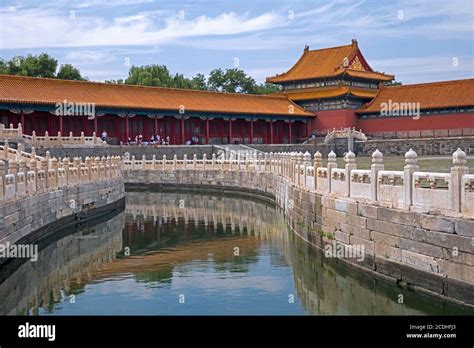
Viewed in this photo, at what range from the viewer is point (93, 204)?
1125 inches

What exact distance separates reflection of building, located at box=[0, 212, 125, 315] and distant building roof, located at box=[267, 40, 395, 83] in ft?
140

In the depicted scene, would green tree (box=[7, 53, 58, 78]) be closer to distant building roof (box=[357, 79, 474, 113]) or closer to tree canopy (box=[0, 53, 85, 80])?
tree canopy (box=[0, 53, 85, 80])

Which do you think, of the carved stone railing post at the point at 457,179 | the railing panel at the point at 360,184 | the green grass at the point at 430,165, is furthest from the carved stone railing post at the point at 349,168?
the green grass at the point at 430,165

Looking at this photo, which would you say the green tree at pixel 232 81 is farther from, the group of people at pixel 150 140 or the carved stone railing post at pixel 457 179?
the carved stone railing post at pixel 457 179

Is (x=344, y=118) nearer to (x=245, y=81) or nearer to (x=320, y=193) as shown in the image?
(x=245, y=81)

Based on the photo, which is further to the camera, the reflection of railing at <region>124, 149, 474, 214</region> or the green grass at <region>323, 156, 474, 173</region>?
the green grass at <region>323, 156, 474, 173</region>

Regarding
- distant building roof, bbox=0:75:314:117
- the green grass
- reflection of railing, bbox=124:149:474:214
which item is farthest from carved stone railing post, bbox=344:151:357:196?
distant building roof, bbox=0:75:314:117

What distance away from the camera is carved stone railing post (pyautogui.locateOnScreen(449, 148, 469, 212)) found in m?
12.2

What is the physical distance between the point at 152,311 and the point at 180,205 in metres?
21.3

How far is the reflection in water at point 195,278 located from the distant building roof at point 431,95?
33.9 m

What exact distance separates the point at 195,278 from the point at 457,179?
7.10 metres

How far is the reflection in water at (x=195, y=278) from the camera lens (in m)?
14.0

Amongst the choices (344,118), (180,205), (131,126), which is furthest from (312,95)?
(180,205)

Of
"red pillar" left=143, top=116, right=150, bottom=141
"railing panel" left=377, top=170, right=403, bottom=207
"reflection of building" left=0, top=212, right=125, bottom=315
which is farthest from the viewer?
"red pillar" left=143, top=116, right=150, bottom=141
